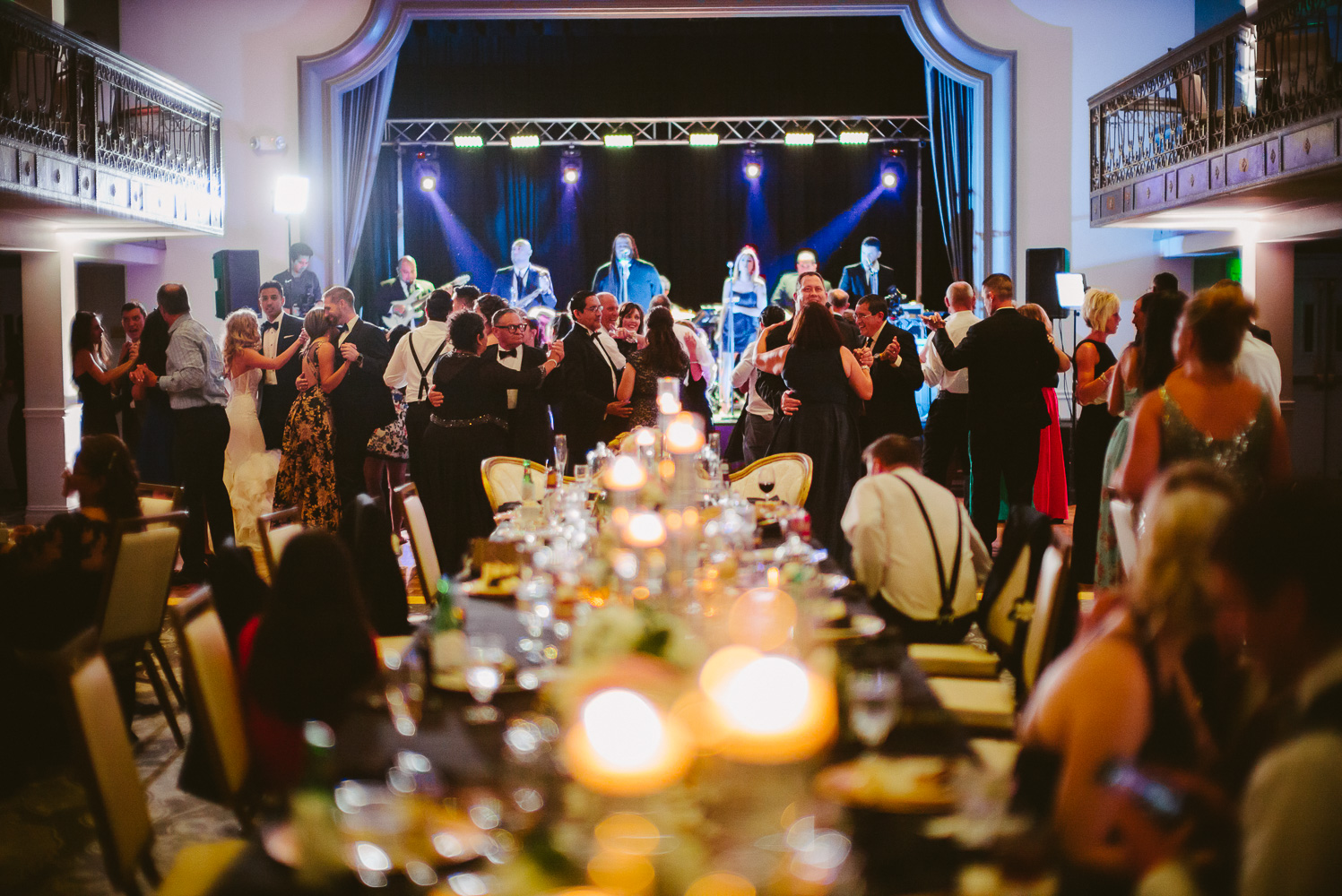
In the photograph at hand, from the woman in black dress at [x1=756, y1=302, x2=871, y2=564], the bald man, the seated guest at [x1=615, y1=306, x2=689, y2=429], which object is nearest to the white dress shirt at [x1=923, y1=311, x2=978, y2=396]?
the bald man

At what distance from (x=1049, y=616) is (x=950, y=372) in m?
3.95

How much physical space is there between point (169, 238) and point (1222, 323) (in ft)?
31.4

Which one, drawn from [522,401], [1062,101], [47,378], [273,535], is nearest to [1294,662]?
[273,535]

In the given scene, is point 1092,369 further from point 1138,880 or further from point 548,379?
point 1138,880

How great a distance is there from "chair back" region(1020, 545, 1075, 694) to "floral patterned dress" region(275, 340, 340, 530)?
4.46 meters

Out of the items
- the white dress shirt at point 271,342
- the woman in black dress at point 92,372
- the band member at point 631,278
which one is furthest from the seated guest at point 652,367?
the band member at point 631,278

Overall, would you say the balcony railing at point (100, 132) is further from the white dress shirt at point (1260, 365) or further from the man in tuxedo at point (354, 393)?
the white dress shirt at point (1260, 365)

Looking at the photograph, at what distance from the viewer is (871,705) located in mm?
1728

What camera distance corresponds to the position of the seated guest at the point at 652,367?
6.02 meters

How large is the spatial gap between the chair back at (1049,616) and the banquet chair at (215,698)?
192 centimetres

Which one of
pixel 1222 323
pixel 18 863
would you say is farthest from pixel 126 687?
pixel 1222 323

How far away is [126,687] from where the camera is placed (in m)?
3.71

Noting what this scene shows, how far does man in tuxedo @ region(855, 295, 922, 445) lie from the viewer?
6.55 m

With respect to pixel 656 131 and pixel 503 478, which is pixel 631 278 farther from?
pixel 503 478
